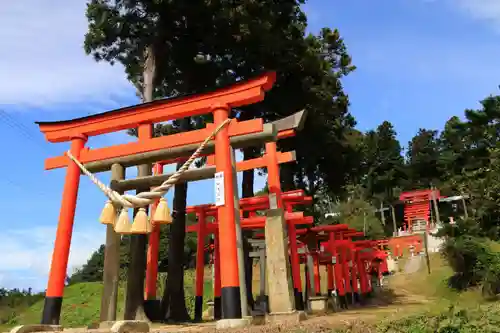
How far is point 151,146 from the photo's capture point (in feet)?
24.2

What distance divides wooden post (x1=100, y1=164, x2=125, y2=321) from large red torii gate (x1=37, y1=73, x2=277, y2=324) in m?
0.66

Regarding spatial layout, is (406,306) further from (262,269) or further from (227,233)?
(227,233)

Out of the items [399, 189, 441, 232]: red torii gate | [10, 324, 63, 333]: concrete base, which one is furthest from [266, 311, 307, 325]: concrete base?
[399, 189, 441, 232]: red torii gate

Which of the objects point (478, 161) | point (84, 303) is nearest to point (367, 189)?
point (478, 161)

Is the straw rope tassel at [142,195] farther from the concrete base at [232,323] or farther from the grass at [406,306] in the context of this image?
the grass at [406,306]

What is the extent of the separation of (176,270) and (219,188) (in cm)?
578

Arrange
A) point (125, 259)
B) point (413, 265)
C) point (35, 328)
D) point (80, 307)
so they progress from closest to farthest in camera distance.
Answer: point (35, 328) → point (80, 307) → point (125, 259) → point (413, 265)

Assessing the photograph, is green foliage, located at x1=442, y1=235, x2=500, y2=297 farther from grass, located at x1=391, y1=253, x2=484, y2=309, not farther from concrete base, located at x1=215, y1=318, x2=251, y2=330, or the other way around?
concrete base, located at x1=215, y1=318, x2=251, y2=330

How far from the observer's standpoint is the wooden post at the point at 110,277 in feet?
23.0

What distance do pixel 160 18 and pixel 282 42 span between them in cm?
353

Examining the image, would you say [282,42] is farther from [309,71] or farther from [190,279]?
[190,279]

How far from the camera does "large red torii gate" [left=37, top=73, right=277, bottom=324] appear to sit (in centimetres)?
632

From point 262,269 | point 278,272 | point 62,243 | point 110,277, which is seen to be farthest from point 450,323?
point 262,269

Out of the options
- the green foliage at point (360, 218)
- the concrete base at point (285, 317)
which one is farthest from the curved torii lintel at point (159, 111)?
the green foliage at point (360, 218)
